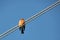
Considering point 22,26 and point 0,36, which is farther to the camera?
point 22,26

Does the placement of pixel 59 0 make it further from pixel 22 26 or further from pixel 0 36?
pixel 0 36

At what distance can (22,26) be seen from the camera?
19.2 ft

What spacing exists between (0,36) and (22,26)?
0.89m

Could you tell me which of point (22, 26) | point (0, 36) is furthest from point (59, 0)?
point (0, 36)

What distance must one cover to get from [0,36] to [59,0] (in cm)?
139

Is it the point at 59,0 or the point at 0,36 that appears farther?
the point at 59,0

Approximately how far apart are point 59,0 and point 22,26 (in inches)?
33.9

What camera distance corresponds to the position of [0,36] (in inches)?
198

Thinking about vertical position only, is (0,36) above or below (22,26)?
below

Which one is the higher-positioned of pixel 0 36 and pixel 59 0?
pixel 59 0
